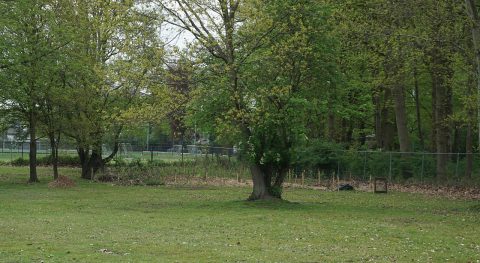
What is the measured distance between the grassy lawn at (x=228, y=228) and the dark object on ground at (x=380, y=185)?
3.89 meters

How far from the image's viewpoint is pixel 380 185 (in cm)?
3216

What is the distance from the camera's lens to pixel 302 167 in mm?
39156

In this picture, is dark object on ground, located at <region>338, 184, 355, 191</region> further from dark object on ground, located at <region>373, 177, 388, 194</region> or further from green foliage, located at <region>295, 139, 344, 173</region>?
green foliage, located at <region>295, 139, 344, 173</region>

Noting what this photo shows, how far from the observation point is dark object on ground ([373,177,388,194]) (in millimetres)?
30109

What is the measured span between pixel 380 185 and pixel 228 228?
18472 millimetres

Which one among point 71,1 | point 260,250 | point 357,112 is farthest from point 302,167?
point 260,250

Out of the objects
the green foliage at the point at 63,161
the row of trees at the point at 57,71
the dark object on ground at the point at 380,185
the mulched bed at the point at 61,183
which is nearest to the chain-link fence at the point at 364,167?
the dark object on ground at the point at 380,185

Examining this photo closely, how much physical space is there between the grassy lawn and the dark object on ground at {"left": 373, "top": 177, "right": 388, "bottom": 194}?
3.89 meters

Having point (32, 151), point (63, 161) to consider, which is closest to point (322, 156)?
point (32, 151)

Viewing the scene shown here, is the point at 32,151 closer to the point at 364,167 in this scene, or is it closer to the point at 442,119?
the point at 364,167

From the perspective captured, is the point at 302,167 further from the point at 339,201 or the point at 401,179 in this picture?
the point at 339,201

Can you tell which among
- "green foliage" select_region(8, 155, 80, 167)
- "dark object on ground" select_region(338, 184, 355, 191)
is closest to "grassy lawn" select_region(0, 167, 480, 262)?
"dark object on ground" select_region(338, 184, 355, 191)

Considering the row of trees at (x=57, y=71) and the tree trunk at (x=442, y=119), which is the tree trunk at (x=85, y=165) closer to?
the row of trees at (x=57, y=71)

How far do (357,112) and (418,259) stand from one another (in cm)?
3038
